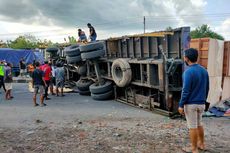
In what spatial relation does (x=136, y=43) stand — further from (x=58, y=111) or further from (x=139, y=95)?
(x=58, y=111)

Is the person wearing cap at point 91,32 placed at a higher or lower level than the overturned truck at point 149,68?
higher

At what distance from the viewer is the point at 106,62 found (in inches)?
540

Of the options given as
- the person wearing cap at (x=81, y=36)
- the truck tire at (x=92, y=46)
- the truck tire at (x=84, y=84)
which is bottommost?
the truck tire at (x=84, y=84)

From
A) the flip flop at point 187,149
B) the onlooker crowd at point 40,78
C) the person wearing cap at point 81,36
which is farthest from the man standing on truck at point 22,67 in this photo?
the flip flop at point 187,149

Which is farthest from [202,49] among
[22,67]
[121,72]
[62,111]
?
[22,67]

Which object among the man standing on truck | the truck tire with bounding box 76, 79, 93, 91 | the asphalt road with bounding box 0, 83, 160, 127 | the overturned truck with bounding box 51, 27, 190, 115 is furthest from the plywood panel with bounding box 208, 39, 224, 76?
the man standing on truck

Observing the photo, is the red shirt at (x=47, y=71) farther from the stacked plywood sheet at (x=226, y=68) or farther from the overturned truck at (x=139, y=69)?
the stacked plywood sheet at (x=226, y=68)

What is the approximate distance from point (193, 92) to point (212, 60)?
16.0 ft

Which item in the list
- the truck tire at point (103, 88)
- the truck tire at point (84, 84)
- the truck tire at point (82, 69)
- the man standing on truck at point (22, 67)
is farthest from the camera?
the man standing on truck at point (22, 67)

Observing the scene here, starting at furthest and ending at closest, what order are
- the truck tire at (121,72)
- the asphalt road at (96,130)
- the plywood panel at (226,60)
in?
the truck tire at (121,72)
the plywood panel at (226,60)
the asphalt road at (96,130)

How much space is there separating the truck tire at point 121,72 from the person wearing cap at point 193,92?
19.6 ft

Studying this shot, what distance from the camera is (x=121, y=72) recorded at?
12242mm

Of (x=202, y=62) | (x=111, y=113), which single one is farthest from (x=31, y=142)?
(x=202, y=62)

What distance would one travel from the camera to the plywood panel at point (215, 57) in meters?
10.1
